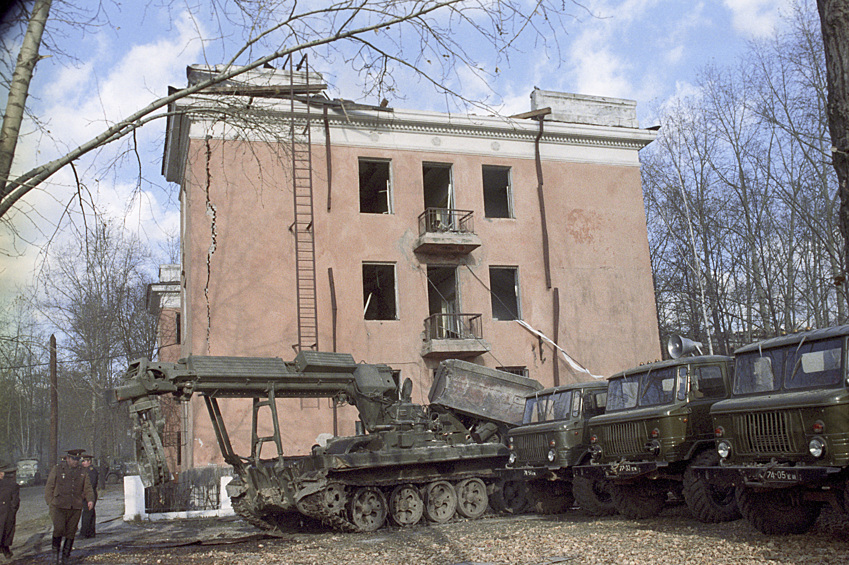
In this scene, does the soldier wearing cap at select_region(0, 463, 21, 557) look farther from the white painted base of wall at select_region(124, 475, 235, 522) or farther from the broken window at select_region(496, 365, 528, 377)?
the broken window at select_region(496, 365, 528, 377)

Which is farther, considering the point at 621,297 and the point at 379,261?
the point at 621,297

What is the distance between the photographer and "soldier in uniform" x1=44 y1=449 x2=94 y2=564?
11633mm

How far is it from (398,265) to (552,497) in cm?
1011

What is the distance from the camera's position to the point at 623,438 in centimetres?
1273

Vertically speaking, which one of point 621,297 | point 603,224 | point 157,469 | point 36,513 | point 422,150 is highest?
point 422,150

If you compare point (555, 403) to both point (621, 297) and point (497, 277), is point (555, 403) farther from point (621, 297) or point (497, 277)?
point (497, 277)

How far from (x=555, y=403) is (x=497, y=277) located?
13.4 meters

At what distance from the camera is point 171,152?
25.0 m

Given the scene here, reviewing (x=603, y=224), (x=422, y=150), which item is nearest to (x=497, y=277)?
(x=603, y=224)

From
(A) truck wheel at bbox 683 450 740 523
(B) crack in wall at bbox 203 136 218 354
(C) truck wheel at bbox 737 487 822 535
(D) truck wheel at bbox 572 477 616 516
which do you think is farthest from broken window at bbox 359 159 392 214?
(C) truck wheel at bbox 737 487 822 535

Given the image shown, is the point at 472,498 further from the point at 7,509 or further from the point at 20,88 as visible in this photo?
the point at 20,88

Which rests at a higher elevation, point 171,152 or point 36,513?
point 171,152

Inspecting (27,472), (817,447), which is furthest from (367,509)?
(27,472)

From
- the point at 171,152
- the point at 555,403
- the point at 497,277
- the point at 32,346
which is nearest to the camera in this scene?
the point at 32,346
